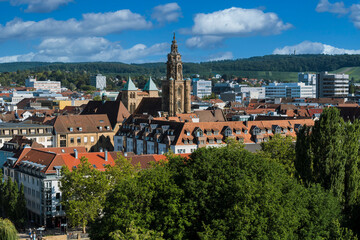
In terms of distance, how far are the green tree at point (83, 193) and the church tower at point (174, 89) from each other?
73887 millimetres

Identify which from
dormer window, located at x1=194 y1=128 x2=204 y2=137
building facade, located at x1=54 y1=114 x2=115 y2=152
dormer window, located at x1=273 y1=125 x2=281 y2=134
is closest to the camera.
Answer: dormer window, located at x1=194 y1=128 x2=204 y2=137

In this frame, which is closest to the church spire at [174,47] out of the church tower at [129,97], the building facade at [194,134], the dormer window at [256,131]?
the church tower at [129,97]

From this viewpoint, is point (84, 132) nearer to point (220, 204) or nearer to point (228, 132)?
point (228, 132)

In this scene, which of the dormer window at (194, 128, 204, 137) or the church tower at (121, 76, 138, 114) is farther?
the church tower at (121, 76, 138, 114)

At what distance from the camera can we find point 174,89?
483ft

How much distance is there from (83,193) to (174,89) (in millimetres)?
77510

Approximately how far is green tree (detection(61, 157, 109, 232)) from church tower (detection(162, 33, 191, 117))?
242 ft

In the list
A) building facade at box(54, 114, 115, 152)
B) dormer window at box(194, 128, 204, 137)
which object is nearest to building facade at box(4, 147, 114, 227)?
dormer window at box(194, 128, 204, 137)

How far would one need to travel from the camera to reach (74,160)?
81562 mm

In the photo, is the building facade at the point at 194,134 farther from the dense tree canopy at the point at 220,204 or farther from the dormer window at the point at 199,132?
the dense tree canopy at the point at 220,204

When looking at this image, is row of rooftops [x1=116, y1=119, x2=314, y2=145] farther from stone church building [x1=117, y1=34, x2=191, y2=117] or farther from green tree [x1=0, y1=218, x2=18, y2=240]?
green tree [x1=0, y1=218, x2=18, y2=240]

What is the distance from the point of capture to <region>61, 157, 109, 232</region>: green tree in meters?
70.4

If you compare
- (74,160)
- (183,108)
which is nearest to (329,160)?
(74,160)

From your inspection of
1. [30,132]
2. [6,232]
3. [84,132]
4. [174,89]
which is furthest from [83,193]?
[174,89]
